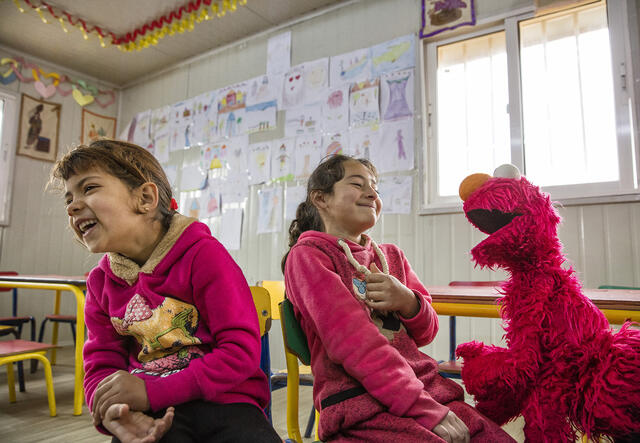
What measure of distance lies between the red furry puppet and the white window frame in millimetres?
4186

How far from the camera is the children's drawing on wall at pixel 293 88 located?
313 centimetres

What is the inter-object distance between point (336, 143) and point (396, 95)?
0.50 metres

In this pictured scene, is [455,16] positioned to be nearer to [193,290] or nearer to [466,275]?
[466,275]

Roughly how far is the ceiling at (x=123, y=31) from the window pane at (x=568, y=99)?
1.44 m

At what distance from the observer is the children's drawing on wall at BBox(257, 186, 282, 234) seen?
3170 millimetres

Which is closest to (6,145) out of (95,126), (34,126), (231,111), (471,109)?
(34,126)

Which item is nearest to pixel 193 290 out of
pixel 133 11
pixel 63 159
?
pixel 63 159

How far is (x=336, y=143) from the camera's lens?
2902 millimetres

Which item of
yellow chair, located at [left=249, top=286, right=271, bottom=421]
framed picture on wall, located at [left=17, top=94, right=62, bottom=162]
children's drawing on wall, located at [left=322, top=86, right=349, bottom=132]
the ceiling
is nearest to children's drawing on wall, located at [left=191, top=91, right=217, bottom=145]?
the ceiling

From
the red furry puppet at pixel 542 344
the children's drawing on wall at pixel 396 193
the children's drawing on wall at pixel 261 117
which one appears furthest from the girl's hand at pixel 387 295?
the children's drawing on wall at pixel 261 117

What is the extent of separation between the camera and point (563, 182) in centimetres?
224

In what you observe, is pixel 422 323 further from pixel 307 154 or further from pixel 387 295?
pixel 307 154

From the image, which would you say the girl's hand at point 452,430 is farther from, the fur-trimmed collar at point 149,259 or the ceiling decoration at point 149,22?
the ceiling decoration at point 149,22

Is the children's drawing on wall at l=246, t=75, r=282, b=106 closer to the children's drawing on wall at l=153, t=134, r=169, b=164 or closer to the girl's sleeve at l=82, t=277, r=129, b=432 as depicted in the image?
the children's drawing on wall at l=153, t=134, r=169, b=164
